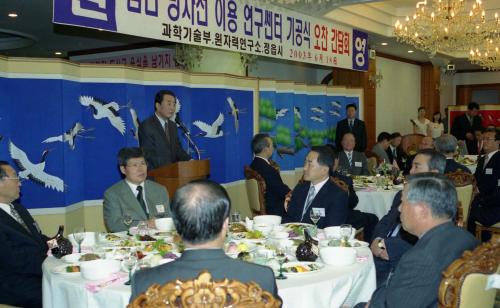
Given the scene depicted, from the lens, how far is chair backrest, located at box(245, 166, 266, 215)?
538 cm

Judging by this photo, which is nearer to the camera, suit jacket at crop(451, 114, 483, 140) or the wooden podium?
the wooden podium

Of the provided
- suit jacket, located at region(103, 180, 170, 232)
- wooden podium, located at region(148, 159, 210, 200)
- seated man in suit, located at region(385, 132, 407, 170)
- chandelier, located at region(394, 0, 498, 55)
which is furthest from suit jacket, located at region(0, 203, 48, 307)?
seated man in suit, located at region(385, 132, 407, 170)

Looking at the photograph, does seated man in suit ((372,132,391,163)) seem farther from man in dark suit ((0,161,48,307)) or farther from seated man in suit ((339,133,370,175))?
man in dark suit ((0,161,48,307))

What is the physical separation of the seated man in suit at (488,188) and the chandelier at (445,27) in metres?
2.06

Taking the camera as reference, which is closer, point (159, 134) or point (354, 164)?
point (159, 134)

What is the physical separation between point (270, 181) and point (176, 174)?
1028mm

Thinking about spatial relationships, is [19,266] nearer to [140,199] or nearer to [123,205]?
[123,205]

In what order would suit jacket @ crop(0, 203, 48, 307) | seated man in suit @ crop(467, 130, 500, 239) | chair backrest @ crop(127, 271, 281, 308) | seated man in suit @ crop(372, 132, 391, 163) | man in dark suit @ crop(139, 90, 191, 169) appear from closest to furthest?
chair backrest @ crop(127, 271, 281, 308), suit jacket @ crop(0, 203, 48, 307), seated man in suit @ crop(467, 130, 500, 239), man in dark suit @ crop(139, 90, 191, 169), seated man in suit @ crop(372, 132, 391, 163)

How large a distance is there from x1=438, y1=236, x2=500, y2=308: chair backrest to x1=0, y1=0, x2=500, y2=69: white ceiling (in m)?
6.65

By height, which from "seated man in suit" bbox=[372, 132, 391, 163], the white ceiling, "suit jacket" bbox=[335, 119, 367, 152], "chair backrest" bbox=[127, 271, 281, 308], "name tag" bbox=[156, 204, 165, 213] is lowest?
"name tag" bbox=[156, 204, 165, 213]

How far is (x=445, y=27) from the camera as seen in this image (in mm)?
7691

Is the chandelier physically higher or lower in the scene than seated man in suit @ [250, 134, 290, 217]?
higher

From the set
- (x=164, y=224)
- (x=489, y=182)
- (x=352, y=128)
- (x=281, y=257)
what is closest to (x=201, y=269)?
(x=281, y=257)

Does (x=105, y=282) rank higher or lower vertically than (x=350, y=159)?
lower
